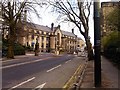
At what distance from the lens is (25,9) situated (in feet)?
150

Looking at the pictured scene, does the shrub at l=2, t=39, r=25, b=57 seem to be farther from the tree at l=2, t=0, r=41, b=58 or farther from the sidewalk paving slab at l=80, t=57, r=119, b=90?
the sidewalk paving slab at l=80, t=57, r=119, b=90

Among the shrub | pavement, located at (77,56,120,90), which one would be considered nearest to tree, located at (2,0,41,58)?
the shrub

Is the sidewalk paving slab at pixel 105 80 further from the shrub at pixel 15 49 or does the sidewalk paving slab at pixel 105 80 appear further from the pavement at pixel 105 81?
the shrub at pixel 15 49

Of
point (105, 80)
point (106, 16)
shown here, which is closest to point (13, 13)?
point (106, 16)

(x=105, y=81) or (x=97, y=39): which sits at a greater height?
(x=97, y=39)

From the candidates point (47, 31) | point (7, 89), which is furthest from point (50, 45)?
point (7, 89)

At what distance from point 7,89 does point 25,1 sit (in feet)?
112

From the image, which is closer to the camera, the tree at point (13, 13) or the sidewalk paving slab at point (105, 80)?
the sidewalk paving slab at point (105, 80)

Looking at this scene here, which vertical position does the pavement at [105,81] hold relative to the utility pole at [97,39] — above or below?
below

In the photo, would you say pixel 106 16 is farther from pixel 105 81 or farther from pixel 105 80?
pixel 105 81

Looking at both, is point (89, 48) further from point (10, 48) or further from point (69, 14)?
point (10, 48)

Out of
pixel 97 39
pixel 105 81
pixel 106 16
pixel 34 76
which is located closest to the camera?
pixel 97 39

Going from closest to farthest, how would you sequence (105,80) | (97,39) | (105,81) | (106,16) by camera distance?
1. (97,39)
2. (105,81)
3. (105,80)
4. (106,16)

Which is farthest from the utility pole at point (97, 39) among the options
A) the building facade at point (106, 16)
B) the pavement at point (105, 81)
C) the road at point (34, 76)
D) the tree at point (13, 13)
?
the tree at point (13, 13)
